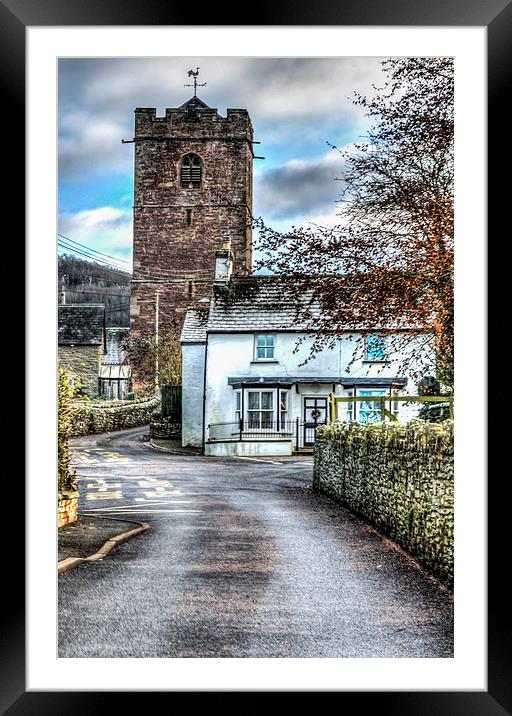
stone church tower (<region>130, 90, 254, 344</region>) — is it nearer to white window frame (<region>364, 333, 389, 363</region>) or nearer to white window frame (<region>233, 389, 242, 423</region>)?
white window frame (<region>364, 333, 389, 363</region>)

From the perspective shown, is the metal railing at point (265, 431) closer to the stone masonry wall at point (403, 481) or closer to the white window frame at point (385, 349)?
the stone masonry wall at point (403, 481)

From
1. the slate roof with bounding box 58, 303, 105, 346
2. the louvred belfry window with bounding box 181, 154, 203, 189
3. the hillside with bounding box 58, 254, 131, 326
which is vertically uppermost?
the louvred belfry window with bounding box 181, 154, 203, 189

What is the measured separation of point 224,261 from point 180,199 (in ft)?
4.41

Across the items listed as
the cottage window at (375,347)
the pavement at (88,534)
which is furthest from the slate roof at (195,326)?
the pavement at (88,534)

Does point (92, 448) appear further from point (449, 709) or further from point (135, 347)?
point (449, 709)

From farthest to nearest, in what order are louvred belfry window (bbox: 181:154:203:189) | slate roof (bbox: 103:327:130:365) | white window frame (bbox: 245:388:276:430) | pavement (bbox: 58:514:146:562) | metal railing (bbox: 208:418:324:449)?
white window frame (bbox: 245:388:276:430) < metal railing (bbox: 208:418:324:449) < louvred belfry window (bbox: 181:154:203:189) < slate roof (bbox: 103:327:130:365) < pavement (bbox: 58:514:146:562)

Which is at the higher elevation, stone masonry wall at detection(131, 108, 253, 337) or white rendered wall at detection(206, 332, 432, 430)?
stone masonry wall at detection(131, 108, 253, 337)

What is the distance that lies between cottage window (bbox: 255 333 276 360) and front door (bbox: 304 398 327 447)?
8.22ft

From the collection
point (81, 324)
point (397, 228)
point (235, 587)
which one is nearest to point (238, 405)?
point (397, 228)

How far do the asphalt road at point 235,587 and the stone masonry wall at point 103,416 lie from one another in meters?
0.10

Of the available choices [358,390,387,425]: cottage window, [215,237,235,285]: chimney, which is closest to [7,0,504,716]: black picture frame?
[215,237,235,285]: chimney

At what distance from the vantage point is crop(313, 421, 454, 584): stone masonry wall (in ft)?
15.2
